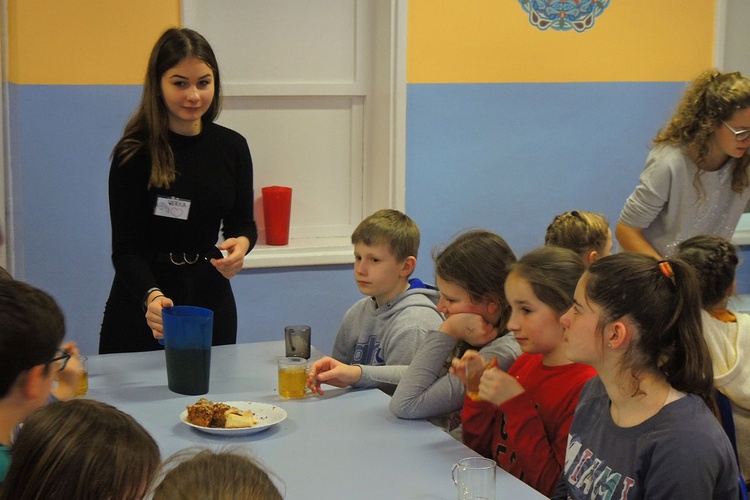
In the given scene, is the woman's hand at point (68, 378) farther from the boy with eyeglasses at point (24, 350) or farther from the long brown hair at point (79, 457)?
the long brown hair at point (79, 457)

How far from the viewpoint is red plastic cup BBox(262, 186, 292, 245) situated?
4.23 m

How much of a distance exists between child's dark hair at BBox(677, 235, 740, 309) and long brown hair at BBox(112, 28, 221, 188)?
5.11ft

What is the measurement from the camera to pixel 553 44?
4543 mm

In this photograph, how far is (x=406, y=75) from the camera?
14.0 ft

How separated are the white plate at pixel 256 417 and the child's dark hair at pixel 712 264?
128cm

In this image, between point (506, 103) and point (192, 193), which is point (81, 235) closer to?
point (192, 193)

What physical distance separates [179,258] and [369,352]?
26.6 inches

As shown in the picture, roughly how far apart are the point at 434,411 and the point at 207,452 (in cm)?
122

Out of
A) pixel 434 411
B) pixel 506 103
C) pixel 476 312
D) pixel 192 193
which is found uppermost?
pixel 506 103

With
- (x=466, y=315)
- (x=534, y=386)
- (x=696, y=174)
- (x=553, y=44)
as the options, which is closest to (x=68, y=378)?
(x=466, y=315)

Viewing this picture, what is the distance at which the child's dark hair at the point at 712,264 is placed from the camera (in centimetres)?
273

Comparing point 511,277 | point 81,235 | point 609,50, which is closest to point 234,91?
point 81,235

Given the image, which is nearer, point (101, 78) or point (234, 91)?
point (101, 78)

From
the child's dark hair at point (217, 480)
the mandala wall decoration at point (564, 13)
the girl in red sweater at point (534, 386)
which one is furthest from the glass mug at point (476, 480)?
the mandala wall decoration at point (564, 13)
